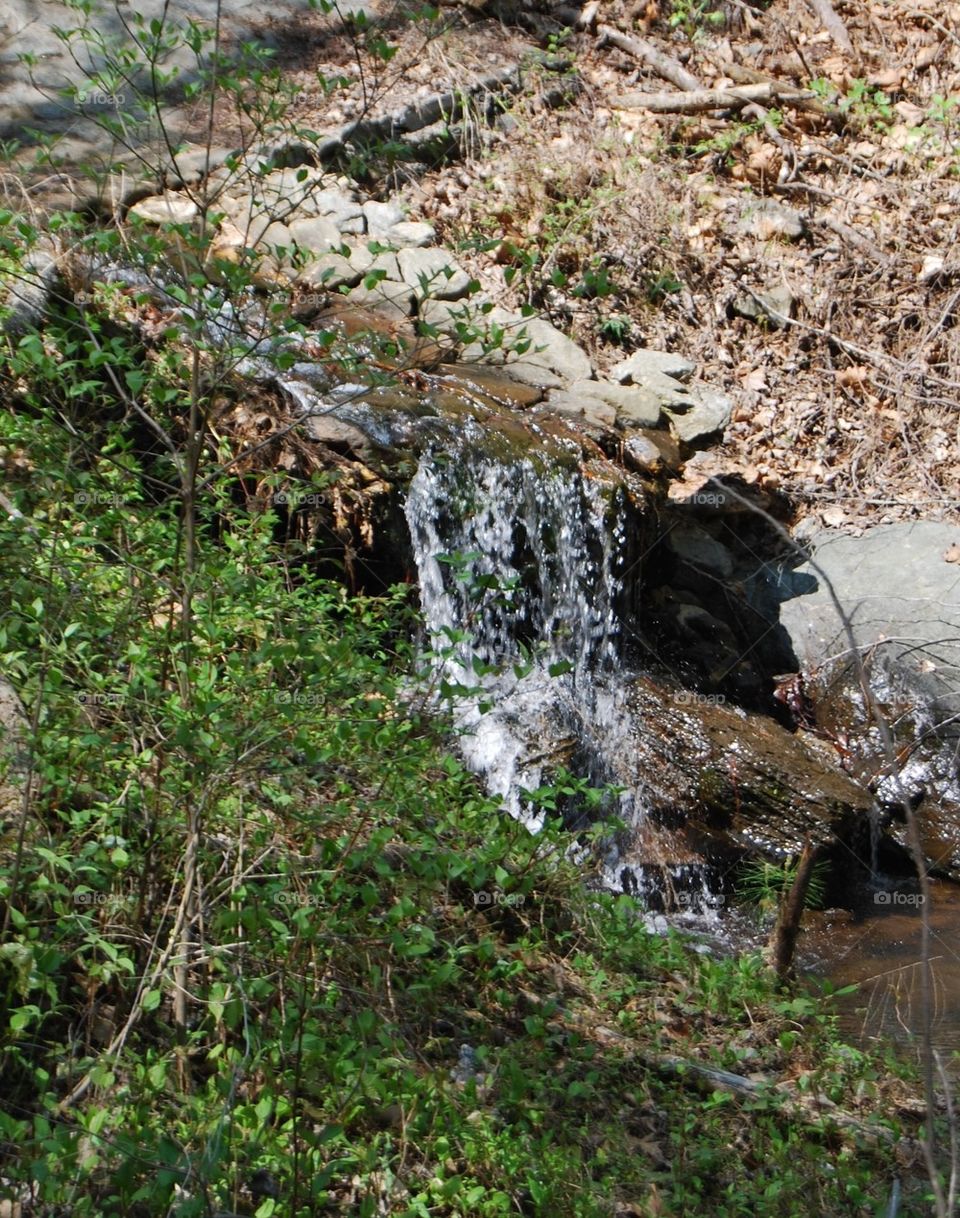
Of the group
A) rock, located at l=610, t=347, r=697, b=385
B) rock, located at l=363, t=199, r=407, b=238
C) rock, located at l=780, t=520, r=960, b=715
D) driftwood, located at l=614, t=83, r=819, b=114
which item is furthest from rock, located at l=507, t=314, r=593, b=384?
driftwood, located at l=614, t=83, r=819, b=114

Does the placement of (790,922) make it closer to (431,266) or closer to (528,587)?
(528,587)

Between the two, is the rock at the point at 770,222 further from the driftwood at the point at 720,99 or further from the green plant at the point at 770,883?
the green plant at the point at 770,883

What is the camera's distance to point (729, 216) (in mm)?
10672

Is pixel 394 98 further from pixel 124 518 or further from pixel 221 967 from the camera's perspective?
pixel 221 967

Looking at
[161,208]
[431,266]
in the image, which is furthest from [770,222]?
[161,208]

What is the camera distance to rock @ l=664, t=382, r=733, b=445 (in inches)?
354

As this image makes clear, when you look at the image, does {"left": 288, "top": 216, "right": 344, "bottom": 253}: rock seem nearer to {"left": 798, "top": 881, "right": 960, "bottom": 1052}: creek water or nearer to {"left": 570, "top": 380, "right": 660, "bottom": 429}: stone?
{"left": 570, "top": 380, "right": 660, "bottom": 429}: stone

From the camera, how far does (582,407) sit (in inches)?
333

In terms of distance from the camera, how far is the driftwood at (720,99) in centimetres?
1132

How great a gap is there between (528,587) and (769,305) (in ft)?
13.6

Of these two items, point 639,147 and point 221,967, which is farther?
point 639,147

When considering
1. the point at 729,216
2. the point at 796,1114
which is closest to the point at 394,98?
the point at 729,216

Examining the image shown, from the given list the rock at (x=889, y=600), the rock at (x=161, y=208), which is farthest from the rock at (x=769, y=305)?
the rock at (x=161, y=208)

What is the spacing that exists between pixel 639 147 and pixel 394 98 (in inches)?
86.9
